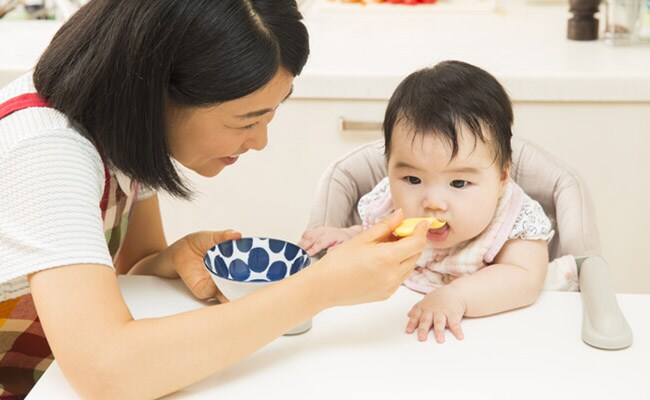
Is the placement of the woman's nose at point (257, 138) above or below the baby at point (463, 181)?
above

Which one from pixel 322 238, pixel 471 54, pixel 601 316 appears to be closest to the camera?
pixel 601 316

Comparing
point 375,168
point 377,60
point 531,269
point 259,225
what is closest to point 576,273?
point 531,269

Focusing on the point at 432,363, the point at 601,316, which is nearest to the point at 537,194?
the point at 601,316

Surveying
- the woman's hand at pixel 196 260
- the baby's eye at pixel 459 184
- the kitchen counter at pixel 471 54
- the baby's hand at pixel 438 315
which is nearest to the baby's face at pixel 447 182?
the baby's eye at pixel 459 184

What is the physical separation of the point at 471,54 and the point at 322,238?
2.68 feet

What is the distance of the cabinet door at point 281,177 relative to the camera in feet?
6.43

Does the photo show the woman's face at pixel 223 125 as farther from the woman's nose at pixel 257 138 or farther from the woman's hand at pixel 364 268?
the woman's hand at pixel 364 268

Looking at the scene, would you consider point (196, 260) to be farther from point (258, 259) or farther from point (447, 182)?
point (447, 182)

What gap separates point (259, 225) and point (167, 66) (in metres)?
1.12

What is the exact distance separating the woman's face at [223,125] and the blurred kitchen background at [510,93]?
30.1 inches

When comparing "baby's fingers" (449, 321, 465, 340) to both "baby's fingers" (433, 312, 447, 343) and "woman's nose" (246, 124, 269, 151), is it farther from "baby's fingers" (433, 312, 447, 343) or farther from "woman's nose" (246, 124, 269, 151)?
"woman's nose" (246, 124, 269, 151)

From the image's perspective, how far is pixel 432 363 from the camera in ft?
3.27

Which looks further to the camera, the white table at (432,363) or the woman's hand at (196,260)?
the woman's hand at (196,260)

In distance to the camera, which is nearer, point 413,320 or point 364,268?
point 364,268
